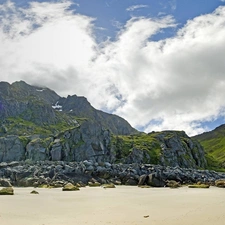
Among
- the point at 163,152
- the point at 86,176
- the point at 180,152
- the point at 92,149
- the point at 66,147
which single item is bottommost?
the point at 86,176

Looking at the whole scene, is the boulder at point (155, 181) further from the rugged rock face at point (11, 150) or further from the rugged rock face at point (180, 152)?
the rugged rock face at point (11, 150)

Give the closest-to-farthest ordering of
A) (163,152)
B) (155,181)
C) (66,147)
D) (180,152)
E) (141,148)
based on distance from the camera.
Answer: (155,181)
(66,147)
(141,148)
(163,152)
(180,152)

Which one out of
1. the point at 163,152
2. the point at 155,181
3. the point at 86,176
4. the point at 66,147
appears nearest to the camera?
the point at 155,181

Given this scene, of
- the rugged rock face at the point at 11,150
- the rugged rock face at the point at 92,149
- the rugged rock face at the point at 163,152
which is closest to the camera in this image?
the rugged rock face at the point at 92,149

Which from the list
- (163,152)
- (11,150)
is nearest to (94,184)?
(11,150)

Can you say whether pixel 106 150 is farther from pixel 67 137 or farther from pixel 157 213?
pixel 157 213

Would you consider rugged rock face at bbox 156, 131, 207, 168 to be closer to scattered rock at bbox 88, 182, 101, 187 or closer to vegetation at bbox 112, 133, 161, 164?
vegetation at bbox 112, 133, 161, 164

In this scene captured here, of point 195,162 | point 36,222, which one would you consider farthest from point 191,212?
point 195,162

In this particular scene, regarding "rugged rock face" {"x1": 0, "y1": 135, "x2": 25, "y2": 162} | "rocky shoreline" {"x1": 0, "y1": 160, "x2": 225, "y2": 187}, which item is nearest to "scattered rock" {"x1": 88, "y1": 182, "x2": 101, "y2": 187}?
"rocky shoreline" {"x1": 0, "y1": 160, "x2": 225, "y2": 187}

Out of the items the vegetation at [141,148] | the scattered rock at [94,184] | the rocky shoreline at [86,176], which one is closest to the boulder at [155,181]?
the rocky shoreline at [86,176]

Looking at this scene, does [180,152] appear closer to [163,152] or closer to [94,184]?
[163,152]

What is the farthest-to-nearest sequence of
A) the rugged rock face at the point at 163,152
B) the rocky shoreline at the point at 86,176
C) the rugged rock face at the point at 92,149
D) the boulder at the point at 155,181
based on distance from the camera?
the rugged rock face at the point at 163,152, the rugged rock face at the point at 92,149, the rocky shoreline at the point at 86,176, the boulder at the point at 155,181

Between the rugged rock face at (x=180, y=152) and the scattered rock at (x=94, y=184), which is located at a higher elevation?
the rugged rock face at (x=180, y=152)

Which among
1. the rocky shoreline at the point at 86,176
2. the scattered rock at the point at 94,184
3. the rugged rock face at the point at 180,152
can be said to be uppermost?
the rugged rock face at the point at 180,152
